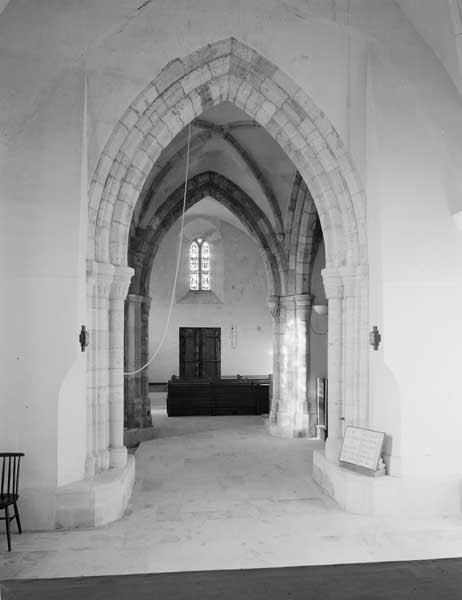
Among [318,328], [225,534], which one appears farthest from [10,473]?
[318,328]

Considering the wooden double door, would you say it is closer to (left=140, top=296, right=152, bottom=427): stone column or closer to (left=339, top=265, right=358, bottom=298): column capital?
(left=140, top=296, right=152, bottom=427): stone column

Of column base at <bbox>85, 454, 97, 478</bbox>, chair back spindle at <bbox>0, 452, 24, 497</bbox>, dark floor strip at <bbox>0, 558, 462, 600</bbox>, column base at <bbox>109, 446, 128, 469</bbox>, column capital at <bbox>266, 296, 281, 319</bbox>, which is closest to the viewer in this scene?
dark floor strip at <bbox>0, 558, 462, 600</bbox>

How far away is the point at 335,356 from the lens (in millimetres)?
6078

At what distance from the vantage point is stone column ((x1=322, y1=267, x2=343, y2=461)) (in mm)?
5996

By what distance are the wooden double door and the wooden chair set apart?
11430 mm

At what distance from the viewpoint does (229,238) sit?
16734 mm

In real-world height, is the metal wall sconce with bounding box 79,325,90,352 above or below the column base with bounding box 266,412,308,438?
above

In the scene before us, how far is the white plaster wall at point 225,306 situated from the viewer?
1620 centimetres

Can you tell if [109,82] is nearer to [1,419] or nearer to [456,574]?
[1,419]

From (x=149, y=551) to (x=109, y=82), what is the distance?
4.45 m

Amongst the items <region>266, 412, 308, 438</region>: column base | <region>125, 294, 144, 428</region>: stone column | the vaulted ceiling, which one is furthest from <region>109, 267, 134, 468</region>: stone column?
<region>266, 412, 308, 438</region>: column base

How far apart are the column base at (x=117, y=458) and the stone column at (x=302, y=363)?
15.3 feet

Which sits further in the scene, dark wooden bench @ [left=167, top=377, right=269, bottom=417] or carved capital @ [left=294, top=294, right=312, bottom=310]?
dark wooden bench @ [left=167, top=377, right=269, bottom=417]

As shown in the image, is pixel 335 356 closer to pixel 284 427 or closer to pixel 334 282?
pixel 334 282
